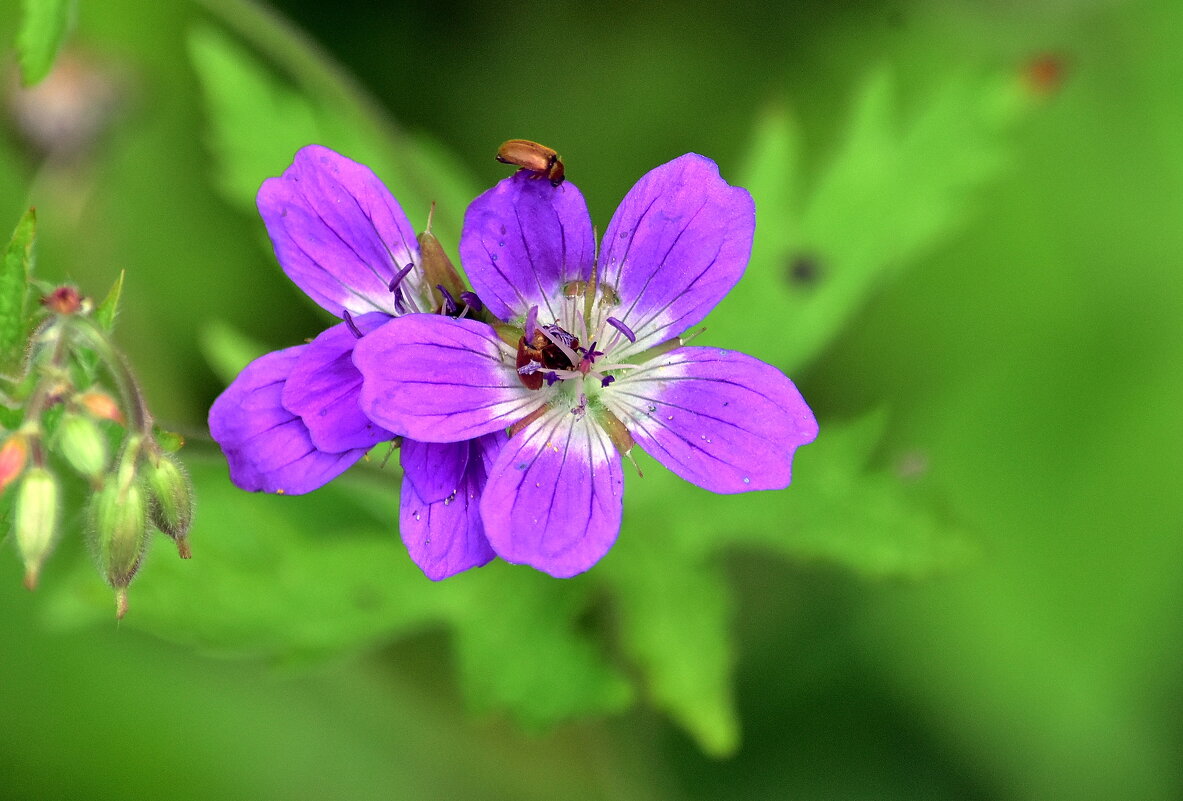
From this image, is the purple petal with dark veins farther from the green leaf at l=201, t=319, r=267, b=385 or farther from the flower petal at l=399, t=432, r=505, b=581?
the green leaf at l=201, t=319, r=267, b=385

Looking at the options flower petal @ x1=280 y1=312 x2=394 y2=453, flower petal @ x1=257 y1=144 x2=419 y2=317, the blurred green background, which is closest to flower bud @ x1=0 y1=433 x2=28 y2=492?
flower petal @ x1=280 y1=312 x2=394 y2=453

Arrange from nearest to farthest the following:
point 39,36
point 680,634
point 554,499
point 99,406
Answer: point 99,406, point 554,499, point 39,36, point 680,634

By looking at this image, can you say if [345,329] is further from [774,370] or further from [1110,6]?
[1110,6]

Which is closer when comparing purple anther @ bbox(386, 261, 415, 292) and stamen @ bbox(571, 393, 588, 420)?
purple anther @ bbox(386, 261, 415, 292)

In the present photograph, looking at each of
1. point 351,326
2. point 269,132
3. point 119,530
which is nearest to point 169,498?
point 119,530

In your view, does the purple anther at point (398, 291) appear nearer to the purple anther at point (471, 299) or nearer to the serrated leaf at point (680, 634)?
the purple anther at point (471, 299)

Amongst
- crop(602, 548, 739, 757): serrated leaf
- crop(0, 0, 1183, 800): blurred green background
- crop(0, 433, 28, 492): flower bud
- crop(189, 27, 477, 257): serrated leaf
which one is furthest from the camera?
crop(0, 0, 1183, 800): blurred green background

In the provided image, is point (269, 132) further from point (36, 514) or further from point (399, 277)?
point (36, 514)
